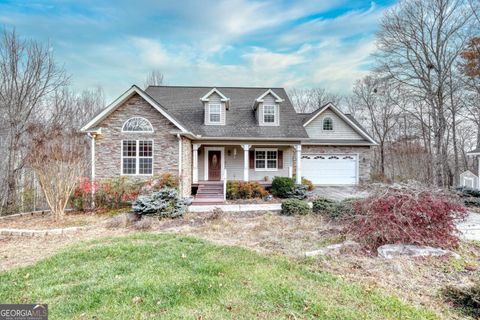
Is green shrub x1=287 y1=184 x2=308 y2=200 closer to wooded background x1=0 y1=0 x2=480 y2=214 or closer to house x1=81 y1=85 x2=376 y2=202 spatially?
house x1=81 y1=85 x2=376 y2=202

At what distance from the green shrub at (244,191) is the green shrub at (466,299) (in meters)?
10.5

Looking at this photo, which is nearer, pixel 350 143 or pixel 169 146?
pixel 169 146

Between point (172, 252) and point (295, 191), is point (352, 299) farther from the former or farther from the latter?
point (295, 191)

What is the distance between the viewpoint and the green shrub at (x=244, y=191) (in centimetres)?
1386

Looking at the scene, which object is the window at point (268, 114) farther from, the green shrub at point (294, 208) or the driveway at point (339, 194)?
the green shrub at point (294, 208)

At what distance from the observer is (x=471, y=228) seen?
309 inches

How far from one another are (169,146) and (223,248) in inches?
301

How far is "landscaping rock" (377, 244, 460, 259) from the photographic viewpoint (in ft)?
17.2

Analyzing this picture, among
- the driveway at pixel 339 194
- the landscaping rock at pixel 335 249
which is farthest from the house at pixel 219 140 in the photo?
the landscaping rock at pixel 335 249

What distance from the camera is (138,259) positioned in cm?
534

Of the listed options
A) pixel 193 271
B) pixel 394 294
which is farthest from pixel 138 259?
pixel 394 294

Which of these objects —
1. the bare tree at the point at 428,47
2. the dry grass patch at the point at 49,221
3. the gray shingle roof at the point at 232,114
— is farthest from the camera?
the bare tree at the point at 428,47

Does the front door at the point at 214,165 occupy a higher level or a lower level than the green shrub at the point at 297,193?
higher

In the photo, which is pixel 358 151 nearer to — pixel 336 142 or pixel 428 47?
pixel 336 142
